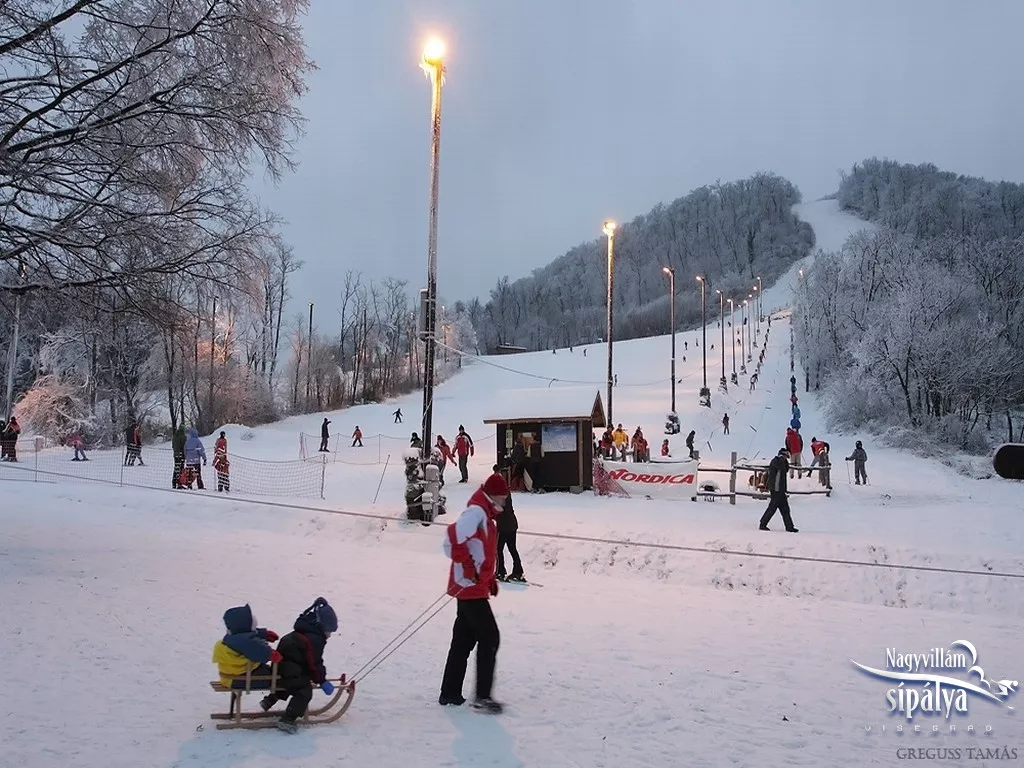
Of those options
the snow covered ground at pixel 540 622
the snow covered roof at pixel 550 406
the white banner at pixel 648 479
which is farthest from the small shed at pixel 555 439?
the snow covered ground at pixel 540 622

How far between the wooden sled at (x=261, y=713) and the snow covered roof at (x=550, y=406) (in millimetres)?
17006

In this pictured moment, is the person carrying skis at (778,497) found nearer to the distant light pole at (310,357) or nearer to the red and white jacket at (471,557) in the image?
the red and white jacket at (471,557)

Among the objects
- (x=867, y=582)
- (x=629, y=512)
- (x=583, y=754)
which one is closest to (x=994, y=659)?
(x=867, y=582)

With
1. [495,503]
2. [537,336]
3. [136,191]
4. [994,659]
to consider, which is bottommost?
[994,659]

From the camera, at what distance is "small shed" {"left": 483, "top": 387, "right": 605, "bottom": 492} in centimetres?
2245

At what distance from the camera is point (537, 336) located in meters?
174

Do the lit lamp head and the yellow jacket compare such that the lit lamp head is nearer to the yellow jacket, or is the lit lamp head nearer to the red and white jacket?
the red and white jacket

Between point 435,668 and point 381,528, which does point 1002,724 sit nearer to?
point 435,668

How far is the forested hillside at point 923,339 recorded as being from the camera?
48219 mm

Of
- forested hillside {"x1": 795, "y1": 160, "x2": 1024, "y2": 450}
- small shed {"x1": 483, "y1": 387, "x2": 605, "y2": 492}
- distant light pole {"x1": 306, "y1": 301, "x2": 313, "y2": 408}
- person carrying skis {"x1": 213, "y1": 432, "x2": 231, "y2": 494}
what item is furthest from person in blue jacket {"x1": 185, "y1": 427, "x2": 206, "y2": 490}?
distant light pole {"x1": 306, "y1": 301, "x2": 313, "y2": 408}

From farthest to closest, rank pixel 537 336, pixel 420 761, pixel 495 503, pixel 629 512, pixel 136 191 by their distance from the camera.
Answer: pixel 537 336, pixel 629 512, pixel 136 191, pixel 495 503, pixel 420 761

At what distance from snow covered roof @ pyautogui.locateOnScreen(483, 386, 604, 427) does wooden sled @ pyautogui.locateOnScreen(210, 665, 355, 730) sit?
17.0m

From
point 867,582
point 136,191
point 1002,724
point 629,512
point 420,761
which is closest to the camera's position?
point 420,761

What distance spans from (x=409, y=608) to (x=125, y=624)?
10.6 feet
